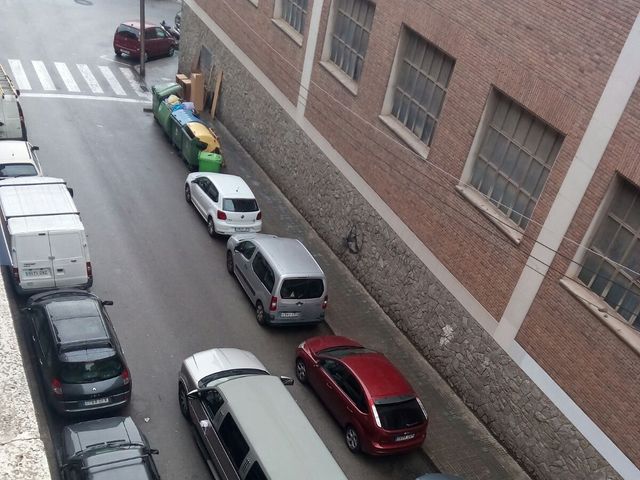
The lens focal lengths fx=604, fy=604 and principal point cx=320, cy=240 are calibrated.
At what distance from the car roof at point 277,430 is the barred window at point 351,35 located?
32.1 feet

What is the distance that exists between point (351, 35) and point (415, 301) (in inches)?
305

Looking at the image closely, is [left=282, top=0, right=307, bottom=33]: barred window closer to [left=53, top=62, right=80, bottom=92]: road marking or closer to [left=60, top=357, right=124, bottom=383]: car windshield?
[left=53, top=62, right=80, bottom=92]: road marking

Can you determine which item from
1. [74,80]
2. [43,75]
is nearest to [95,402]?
[74,80]

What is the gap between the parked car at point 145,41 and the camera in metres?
29.8

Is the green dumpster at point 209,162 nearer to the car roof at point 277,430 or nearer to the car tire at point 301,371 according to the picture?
the car tire at point 301,371

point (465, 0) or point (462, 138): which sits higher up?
point (465, 0)

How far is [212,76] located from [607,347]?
2029 cm

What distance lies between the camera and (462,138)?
1351 cm

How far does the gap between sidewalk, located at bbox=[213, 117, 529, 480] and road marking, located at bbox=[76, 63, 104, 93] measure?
902 cm

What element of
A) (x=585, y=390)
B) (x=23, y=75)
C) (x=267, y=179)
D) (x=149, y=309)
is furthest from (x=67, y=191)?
(x=23, y=75)

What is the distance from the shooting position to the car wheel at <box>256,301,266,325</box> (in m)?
15.0

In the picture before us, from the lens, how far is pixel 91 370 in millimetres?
11039

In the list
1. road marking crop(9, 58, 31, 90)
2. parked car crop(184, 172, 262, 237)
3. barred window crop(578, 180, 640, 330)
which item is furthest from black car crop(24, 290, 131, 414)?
road marking crop(9, 58, 31, 90)

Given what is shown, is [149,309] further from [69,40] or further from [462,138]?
[69,40]
